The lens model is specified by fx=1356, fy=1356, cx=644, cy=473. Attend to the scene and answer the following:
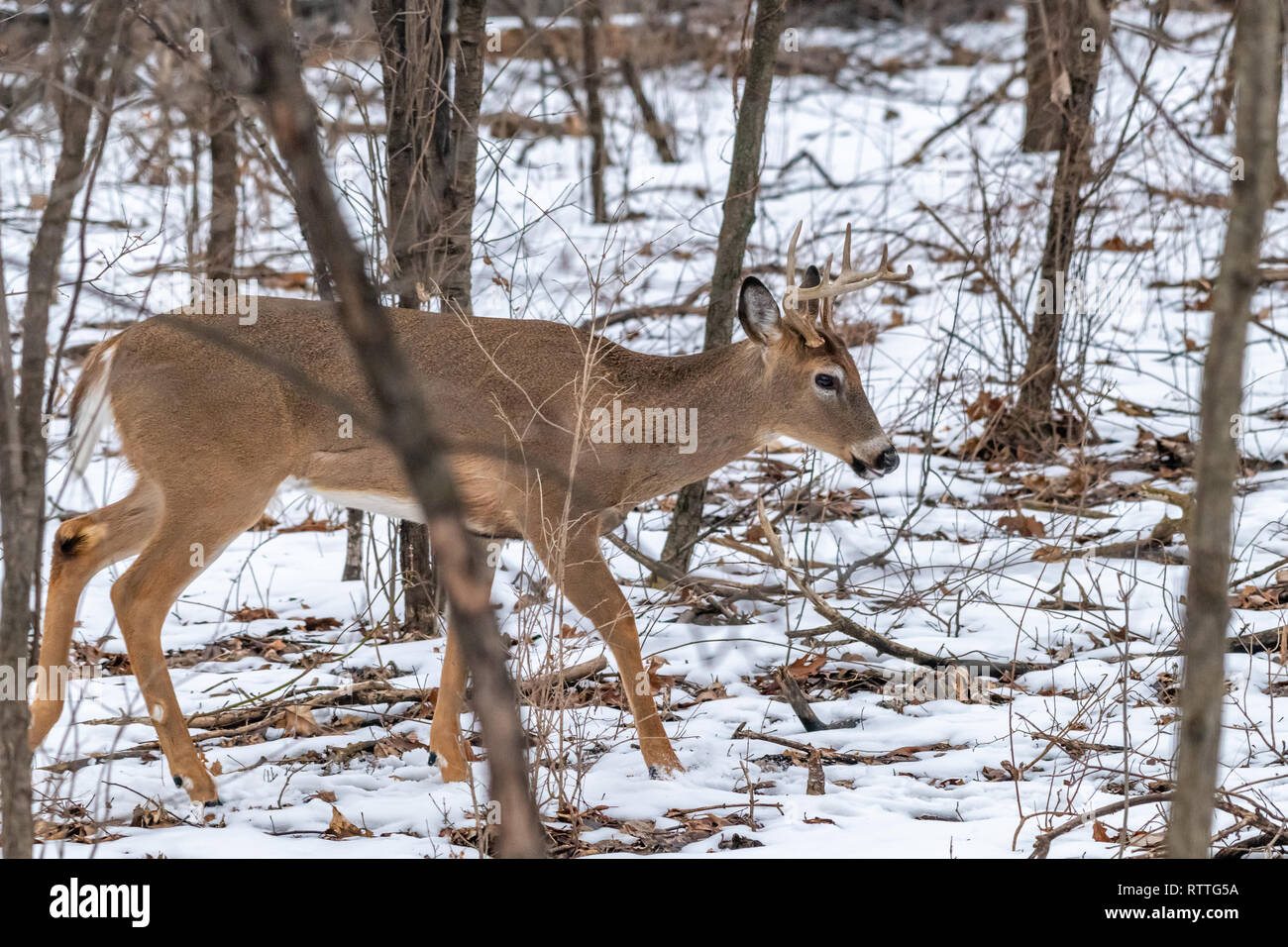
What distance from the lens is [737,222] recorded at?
23.7ft

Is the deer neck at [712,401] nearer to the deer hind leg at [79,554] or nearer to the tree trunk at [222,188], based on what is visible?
the deer hind leg at [79,554]

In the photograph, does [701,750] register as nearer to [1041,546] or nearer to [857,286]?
[857,286]

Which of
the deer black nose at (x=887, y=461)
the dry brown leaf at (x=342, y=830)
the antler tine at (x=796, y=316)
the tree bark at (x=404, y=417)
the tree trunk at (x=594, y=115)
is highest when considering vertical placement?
the tree trunk at (x=594, y=115)

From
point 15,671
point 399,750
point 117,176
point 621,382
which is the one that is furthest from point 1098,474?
point 117,176

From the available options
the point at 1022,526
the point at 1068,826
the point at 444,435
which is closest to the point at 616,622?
the point at 444,435

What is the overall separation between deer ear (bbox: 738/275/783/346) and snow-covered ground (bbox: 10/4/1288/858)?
0.56 metres

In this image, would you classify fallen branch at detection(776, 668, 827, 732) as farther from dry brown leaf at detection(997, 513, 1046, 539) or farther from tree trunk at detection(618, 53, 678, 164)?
tree trunk at detection(618, 53, 678, 164)

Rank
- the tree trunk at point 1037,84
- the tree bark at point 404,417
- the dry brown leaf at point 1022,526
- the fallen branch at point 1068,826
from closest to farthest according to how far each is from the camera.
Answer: the tree bark at point 404,417
the fallen branch at point 1068,826
the dry brown leaf at point 1022,526
the tree trunk at point 1037,84

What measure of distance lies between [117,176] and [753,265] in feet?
21.1

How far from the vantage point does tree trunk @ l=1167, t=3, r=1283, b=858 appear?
2.10m

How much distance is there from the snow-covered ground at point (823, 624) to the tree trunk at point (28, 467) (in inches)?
5.9

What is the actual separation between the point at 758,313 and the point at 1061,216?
3.49m

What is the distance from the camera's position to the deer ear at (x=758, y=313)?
5.99m

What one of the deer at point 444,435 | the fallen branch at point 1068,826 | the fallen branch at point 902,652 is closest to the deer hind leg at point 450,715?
the deer at point 444,435
